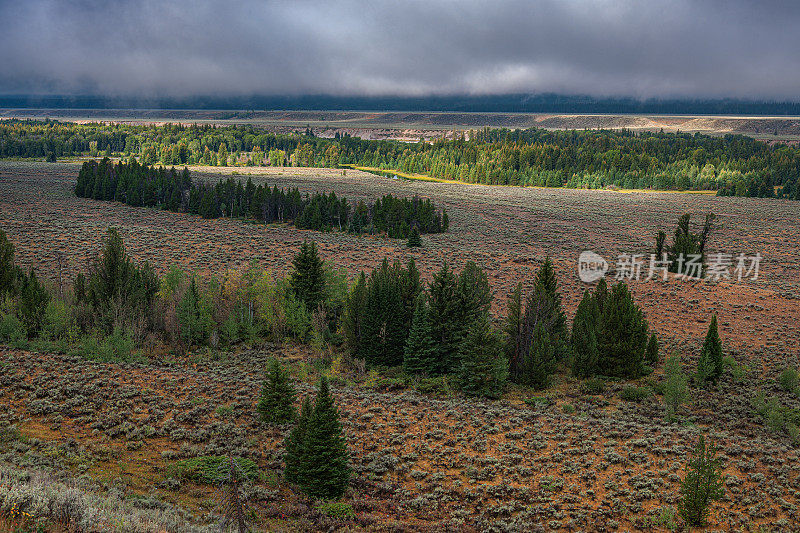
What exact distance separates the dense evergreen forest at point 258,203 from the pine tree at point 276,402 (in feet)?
199

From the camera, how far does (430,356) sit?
3881cm

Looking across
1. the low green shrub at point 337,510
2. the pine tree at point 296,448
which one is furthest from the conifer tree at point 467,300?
the low green shrub at point 337,510

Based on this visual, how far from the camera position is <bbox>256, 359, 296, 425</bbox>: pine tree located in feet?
85.1

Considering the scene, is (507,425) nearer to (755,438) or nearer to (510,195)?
(755,438)

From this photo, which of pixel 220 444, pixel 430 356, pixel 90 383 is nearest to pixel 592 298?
pixel 430 356

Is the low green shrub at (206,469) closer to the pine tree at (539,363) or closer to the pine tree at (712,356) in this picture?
the pine tree at (539,363)

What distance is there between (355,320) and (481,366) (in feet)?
38.1

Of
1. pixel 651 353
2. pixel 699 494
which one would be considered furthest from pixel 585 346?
pixel 699 494

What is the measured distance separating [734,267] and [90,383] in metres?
74.8

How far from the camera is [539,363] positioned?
35.6 metres

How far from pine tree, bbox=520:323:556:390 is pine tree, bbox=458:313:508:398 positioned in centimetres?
217

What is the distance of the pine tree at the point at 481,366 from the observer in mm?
34219

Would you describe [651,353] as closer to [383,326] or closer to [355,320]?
[383,326]

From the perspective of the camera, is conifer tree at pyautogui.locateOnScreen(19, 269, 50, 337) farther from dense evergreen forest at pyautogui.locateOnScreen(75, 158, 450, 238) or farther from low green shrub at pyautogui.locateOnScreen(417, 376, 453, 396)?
dense evergreen forest at pyautogui.locateOnScreen(75, 158, 450, 238)
